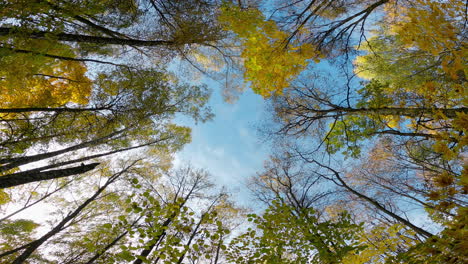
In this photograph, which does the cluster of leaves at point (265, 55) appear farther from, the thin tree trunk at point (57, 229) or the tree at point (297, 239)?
the thin tree trunk at point (57, 229)

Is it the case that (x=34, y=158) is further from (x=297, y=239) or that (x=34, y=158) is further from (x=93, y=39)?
(x=297, y=239)

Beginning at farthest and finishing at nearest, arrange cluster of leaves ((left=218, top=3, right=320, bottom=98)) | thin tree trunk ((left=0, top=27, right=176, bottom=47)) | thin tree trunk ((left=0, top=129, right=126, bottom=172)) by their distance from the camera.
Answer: thin tree trunk ((left=0, top=129, right=126, bottom=172)) < cluster of leaves ((left=218, top=3, right=320, bottom=98)) < thin tree trunk ((left=0, top=27, right=176, bottom=47))

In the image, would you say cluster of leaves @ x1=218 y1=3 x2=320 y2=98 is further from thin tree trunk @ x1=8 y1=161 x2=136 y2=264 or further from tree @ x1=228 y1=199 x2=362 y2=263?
thin tree trunk @ x1=8 y1=161 x2=136 y2=264

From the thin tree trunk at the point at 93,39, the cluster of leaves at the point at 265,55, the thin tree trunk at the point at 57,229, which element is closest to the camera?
the thin tree trunk at the point at 93,39

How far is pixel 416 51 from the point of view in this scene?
562 cm

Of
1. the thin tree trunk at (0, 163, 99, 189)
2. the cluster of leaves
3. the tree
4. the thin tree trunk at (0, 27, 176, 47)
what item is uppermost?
the thin tree trunk at (0, 27, 176, 47)

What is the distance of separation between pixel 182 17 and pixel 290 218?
619cm

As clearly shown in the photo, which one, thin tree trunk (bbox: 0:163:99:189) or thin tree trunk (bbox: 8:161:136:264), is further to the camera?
thin tree trunk (bbox: 8:161:136:264)

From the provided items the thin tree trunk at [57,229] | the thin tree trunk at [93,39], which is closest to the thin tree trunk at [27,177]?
the thin tree trunk at [93,39]

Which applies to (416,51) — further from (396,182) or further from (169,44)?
(169,44)

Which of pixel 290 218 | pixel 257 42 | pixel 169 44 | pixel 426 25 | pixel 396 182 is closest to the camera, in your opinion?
pixel 426 25

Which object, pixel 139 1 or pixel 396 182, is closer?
pixel 396 182

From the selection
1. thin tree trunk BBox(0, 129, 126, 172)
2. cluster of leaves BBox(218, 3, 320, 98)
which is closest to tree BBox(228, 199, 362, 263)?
cluster of leaves BBox(218, 3, 320, 98)

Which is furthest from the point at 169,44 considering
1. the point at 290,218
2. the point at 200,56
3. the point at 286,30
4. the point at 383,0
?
the point at 290,218
